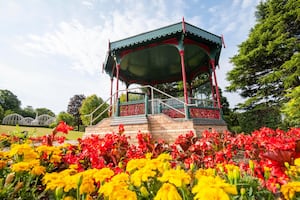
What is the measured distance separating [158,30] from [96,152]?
6.42 metres

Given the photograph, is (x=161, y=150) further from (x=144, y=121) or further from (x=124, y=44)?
(x=124, y=44)

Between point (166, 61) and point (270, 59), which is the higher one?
point (270, 59)

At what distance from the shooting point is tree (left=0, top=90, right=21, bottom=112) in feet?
134

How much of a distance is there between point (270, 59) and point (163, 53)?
8164mm

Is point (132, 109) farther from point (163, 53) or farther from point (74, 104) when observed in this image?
point (74, 104)

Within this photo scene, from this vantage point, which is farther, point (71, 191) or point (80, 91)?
point (80, 91)

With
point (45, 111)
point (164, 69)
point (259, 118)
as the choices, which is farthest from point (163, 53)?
point (45, 111)

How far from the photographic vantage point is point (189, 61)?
33.8ft

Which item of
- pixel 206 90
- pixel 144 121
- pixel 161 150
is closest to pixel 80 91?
pixel 206 90

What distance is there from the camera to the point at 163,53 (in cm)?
914

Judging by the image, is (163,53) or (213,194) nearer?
(213,194)

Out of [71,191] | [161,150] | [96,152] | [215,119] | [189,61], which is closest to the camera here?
[71,191]

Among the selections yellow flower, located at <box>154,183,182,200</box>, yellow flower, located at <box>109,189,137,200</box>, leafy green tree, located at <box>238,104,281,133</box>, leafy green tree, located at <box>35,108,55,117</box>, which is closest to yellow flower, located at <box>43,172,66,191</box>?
yellow flower, located at <box>109,189,137,200</box>

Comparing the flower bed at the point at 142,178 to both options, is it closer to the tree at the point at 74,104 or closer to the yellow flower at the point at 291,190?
the yellow flower at the point at 291,190
